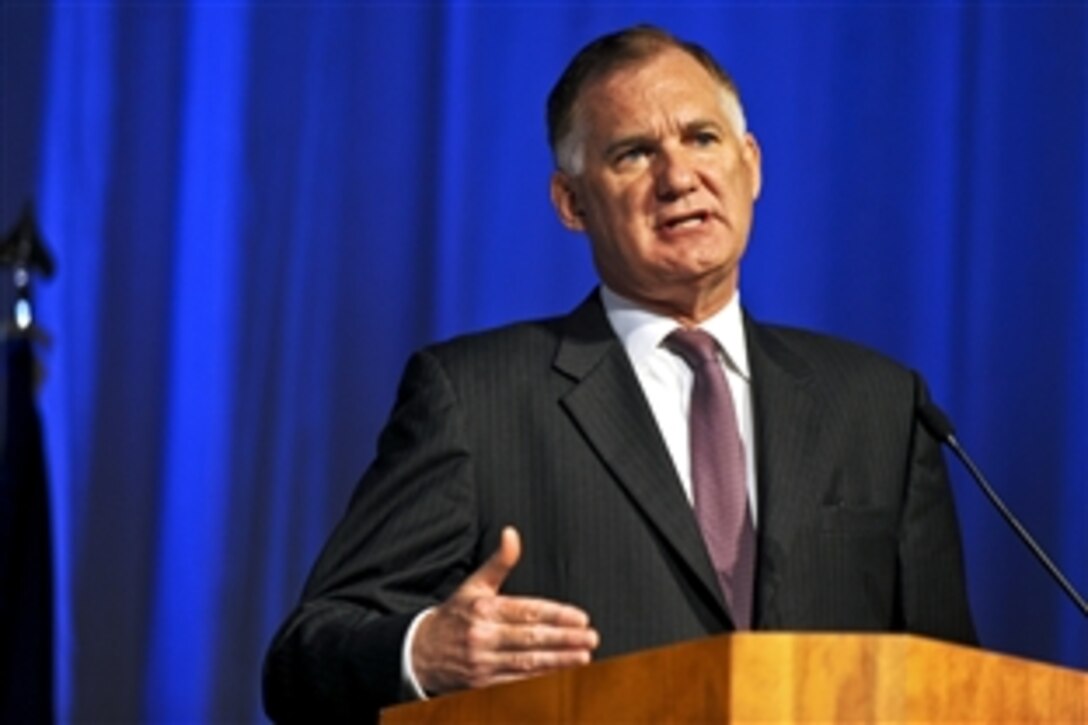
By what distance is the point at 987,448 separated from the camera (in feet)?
12.0

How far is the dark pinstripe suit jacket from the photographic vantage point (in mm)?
2613

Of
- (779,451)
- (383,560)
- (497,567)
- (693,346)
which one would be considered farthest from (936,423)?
(497,567)

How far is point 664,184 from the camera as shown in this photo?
9.52 feet

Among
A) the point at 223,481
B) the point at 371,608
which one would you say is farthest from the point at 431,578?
the point at 223,481

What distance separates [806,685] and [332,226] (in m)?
2.44

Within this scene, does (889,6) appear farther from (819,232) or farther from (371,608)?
(371,608)

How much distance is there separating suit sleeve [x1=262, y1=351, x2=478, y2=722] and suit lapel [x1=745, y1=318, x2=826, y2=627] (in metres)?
0.36

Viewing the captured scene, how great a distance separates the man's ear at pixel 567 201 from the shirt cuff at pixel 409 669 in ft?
3.04

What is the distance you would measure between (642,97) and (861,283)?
944 millimetres

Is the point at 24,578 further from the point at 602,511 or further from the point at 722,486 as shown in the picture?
the point at 722,486

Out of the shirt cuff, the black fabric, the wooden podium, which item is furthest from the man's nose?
the black fabric

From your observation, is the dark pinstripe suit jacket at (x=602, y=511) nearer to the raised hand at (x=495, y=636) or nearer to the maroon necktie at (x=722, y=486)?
the maroon necktie at (x=722, y=486)

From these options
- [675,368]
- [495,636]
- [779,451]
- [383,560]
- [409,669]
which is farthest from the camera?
[675,368]

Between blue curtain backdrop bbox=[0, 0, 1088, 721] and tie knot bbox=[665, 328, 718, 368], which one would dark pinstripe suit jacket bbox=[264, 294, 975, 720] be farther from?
blue curtain backdrop bbox=[0, 0, 1088, 721]
